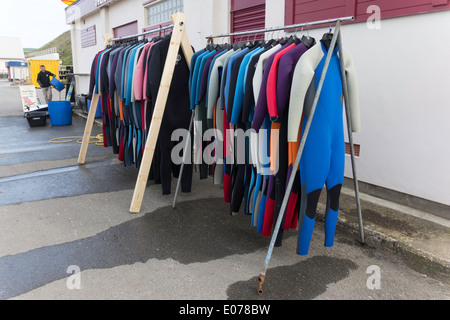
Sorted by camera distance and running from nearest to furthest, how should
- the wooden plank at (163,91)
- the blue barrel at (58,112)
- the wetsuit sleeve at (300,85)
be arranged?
the wetsuit sleeve at (300,85) < the wooden plank at (163,91) < the blue barrel at (58,112)

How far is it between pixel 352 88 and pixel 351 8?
1.91 meters

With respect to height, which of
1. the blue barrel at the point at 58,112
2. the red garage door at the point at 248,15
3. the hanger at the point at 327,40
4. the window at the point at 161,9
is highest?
the window at the point at 161,9

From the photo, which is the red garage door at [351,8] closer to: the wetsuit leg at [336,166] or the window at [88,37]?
the wetsuit leg at [336,166]

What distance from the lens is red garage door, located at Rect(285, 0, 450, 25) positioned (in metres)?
3.51

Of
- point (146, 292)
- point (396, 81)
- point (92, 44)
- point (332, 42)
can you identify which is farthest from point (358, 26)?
point (92, 44)

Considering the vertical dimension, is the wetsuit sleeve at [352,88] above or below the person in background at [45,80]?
below

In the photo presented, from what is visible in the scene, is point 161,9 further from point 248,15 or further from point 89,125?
point 89,125

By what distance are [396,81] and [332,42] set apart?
5.70 feet

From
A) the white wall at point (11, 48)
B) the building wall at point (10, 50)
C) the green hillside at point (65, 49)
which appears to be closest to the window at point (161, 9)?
the green hillside at point (65, 49)

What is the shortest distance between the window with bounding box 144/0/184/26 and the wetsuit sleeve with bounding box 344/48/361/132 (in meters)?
5.80

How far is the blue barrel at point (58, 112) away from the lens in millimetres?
10547

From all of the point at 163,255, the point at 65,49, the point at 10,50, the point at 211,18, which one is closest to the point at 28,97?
the point at 211,18

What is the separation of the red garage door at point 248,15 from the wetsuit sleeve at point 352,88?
306cm
